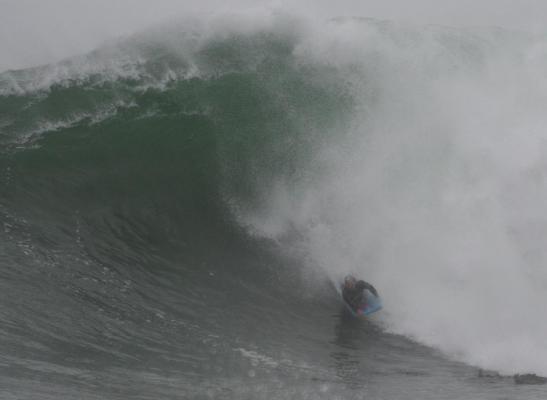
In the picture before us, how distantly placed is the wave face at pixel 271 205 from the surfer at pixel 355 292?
16.2 inches

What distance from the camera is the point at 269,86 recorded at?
52.7 ft

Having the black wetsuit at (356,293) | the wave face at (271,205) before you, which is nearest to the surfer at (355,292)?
the black wetsuit at (356,293)

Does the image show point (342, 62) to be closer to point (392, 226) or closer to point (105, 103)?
point (392, 226)

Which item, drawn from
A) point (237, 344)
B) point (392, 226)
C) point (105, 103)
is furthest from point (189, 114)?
point (237, 344)

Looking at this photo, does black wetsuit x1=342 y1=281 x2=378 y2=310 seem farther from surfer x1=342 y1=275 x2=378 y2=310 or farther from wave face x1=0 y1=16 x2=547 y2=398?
wave face x1=0 y1=16 x2=547 y2=398

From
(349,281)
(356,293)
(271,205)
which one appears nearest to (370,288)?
(356,293)

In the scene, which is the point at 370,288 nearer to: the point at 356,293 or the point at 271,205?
the point at 356,293

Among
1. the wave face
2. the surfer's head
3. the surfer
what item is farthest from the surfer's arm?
the wave face

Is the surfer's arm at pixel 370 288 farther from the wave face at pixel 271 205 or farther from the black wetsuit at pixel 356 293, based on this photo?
the wave face at pixel 271 205

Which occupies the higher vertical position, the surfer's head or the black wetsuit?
the surfer's head

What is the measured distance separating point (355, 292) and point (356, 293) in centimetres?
3

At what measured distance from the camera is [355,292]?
12.2 m

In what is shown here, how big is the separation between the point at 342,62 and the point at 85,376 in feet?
36.2

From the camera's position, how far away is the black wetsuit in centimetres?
1211
